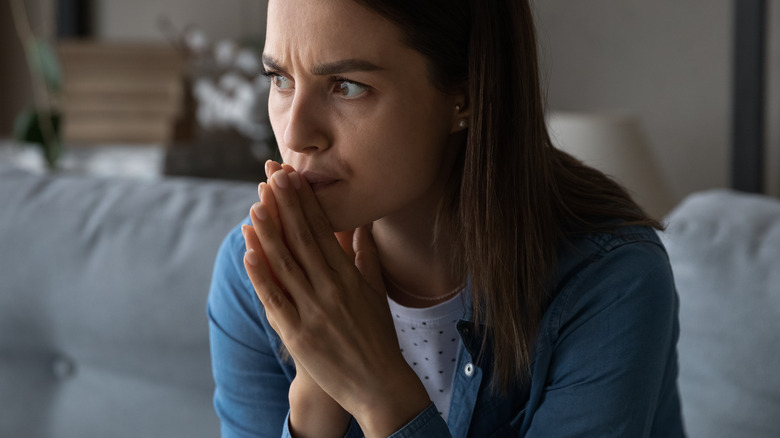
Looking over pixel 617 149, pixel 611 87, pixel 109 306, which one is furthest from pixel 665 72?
pixel 109 306

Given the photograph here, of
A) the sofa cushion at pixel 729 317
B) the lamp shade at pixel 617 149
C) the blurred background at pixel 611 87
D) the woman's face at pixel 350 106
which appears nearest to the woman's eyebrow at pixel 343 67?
the woman's face at pixel 350 106

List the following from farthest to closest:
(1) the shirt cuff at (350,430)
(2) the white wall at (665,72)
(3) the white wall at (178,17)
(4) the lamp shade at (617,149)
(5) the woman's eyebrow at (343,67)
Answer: (3) the white wall at (178,17) < (2) the white wall at (665,72) < (4) the lamp shade at (617,149) < (1) the shirt cuff at (350,430) < (5) the woman's eyebrow at (343,67)

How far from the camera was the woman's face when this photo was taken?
2.42 ft

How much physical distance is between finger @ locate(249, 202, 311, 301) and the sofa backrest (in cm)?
57

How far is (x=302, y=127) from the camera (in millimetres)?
749

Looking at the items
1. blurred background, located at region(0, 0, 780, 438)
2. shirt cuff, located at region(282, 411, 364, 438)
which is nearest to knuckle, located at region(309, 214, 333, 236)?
shirt cuff, located at region(282, 411, 364, 438)

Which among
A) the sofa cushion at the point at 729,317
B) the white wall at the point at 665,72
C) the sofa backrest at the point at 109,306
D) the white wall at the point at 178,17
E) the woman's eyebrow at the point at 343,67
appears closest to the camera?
the woman's eyebrow at the point at 343,67

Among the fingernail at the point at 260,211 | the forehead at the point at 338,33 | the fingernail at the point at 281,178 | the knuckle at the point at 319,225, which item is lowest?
the knuckle at the point at 319,225

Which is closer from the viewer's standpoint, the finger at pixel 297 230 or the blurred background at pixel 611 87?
the finger at pixel 297 230

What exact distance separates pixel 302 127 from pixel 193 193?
29.2 inches

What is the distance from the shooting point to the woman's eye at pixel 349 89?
0.75 metres

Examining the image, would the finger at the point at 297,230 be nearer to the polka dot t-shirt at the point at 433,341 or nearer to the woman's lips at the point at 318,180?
the woman's lips at the point at 318,180

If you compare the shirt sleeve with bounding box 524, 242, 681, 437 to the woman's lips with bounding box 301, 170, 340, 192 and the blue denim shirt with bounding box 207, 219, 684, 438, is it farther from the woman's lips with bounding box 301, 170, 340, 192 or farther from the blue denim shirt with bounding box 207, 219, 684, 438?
the woman's lips with bounding box 301, 170, 340, 192

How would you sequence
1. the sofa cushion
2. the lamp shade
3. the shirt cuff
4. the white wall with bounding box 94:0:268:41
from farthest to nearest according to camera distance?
the white wall with bounding box 94:0:268:41 < the lamp shade < the sofa cushion < the shirt cuff
